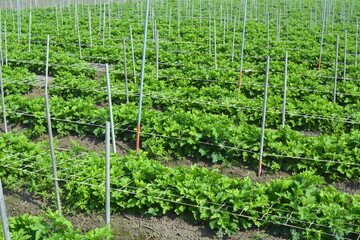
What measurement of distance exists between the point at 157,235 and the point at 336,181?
3445 millimetres

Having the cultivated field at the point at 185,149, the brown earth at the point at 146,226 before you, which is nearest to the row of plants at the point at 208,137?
the cultivated field at the point at 185,149

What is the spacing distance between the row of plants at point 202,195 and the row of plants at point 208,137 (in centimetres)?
101

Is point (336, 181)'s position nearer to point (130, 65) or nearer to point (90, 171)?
point (90, 171)

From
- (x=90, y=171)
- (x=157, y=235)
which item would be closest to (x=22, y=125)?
(x=90, y=171)

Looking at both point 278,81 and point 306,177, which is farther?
point 278,81

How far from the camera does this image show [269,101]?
1055 centimetres

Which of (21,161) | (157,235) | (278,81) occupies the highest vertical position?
(278,81)

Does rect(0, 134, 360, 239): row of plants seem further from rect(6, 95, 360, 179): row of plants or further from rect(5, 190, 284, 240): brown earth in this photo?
rect(6, 95, 360, 179): row of plants

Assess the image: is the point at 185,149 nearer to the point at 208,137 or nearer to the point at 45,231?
the point at 208,137

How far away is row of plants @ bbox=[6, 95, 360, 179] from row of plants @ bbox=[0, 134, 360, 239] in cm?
101

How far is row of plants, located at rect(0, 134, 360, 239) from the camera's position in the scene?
238 inches

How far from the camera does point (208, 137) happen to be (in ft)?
28.6

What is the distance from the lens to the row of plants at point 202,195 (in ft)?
19.9

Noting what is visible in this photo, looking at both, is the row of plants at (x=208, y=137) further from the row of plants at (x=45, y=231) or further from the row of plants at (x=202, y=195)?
the row of plants at (x=45, y=231)
